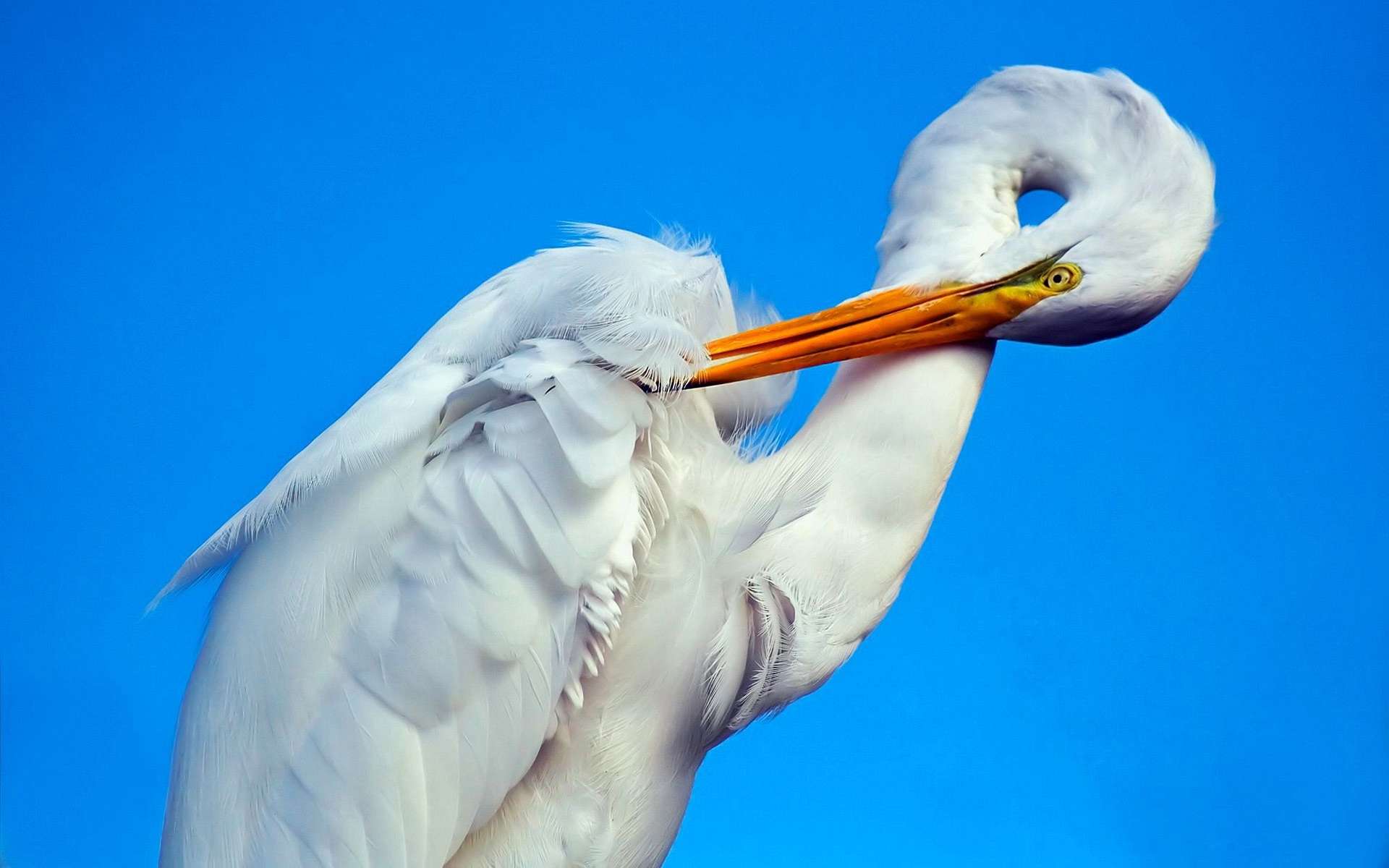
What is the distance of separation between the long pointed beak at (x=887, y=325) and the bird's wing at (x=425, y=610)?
0.29 ft

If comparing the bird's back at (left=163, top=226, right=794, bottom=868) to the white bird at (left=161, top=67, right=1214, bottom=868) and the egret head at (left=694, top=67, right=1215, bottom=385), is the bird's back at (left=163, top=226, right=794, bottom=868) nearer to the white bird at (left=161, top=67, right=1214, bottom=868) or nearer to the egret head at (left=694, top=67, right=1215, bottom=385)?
the white bird at (left=161, top=67, right=1214, bottom=868)

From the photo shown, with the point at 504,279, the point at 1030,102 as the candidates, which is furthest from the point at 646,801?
the point at 1030,102

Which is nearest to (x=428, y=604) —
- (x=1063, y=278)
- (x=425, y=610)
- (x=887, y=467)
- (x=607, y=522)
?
(x=425, y=610)

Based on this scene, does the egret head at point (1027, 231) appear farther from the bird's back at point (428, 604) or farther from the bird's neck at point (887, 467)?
the bird's back at point (428, 604)

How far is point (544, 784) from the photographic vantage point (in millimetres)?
1378

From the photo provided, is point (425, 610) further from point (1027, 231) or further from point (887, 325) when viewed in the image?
→ point (1027, 231)

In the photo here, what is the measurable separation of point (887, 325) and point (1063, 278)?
0.58 ft

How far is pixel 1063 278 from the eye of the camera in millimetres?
1304

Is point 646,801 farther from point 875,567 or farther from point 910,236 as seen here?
point 910,236

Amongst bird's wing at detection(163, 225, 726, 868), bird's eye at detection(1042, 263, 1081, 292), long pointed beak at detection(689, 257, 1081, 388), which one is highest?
long pointed beak at detection(689, 257, 1081, 388)

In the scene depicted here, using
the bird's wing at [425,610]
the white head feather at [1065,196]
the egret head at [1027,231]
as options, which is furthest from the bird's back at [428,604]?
the white head feather at [1065,196]

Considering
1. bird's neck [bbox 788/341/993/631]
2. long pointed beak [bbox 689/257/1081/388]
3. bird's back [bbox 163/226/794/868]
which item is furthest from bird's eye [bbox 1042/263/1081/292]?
bird's back [bbox 163/226/794/868]

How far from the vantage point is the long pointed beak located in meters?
1.32

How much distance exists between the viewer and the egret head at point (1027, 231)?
129 centimetres
